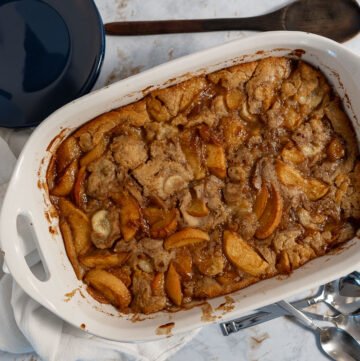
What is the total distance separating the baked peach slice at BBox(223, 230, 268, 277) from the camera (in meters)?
2.02

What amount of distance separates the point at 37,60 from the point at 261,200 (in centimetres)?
107

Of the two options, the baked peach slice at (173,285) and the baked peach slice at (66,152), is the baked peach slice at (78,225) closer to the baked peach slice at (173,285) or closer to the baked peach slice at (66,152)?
the baked peach slice at (66,152)

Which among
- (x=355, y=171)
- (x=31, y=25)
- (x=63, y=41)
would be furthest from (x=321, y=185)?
(x=31, y=25)

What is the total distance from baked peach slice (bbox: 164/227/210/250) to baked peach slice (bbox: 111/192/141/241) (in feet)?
0.45

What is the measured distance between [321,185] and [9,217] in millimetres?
1192

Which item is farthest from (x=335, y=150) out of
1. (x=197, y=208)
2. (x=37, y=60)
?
(x=37, y=60)

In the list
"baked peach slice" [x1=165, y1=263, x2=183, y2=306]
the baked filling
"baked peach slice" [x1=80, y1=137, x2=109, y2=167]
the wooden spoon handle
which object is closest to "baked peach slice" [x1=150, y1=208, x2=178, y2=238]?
the baked filling

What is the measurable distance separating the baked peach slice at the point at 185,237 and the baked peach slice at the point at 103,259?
0.17 meters

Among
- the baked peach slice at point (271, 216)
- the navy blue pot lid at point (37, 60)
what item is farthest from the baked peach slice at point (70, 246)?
the baked peach slice at point (271, 216)

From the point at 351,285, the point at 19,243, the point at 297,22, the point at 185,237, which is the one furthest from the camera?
the point at 351,285

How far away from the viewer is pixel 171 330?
76.0 inches

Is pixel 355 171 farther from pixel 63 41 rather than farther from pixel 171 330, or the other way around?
pixel 63 41

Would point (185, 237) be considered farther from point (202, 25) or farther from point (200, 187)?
point (202, 25)

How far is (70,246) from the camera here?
2.04 m
